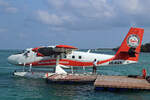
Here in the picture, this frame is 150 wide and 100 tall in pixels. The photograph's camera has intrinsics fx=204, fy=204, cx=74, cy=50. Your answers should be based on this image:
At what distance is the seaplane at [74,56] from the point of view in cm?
1853

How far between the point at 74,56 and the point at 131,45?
17.5 ft

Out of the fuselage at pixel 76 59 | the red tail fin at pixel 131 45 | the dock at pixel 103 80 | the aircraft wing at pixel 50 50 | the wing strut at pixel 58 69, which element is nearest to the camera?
the dock at pixel 103 80

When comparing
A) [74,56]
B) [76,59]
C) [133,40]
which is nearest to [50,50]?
[74,56]

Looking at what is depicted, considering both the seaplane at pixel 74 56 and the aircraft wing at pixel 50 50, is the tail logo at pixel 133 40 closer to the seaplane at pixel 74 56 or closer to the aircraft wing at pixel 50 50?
the seaplane at pixel 74 56

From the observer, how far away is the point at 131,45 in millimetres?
18625

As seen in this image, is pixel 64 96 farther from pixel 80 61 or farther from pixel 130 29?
pixel 130 29

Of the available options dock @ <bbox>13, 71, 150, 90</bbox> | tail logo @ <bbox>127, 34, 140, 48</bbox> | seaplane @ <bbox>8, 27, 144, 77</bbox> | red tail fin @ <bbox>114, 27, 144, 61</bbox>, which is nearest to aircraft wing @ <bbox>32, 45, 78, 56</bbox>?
seaplane @ <bbox>8, 27, 144, 77</bbox>

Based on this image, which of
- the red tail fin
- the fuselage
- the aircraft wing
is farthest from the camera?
the fuselage

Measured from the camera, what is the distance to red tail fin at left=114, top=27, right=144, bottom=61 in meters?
18.5

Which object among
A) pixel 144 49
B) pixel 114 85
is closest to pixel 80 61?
pixel 114 85

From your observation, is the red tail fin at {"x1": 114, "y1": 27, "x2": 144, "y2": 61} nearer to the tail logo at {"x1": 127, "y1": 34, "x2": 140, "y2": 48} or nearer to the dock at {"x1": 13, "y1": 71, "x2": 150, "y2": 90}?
the tail logo at {"x1": 127, "y1": 34, "x2": 140, "y2": 48}

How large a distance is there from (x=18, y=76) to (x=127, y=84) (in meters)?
11.4

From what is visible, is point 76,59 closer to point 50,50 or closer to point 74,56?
point 74,56

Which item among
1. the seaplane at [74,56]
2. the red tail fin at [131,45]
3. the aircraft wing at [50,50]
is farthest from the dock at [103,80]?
the red tail fin at [131,45]
